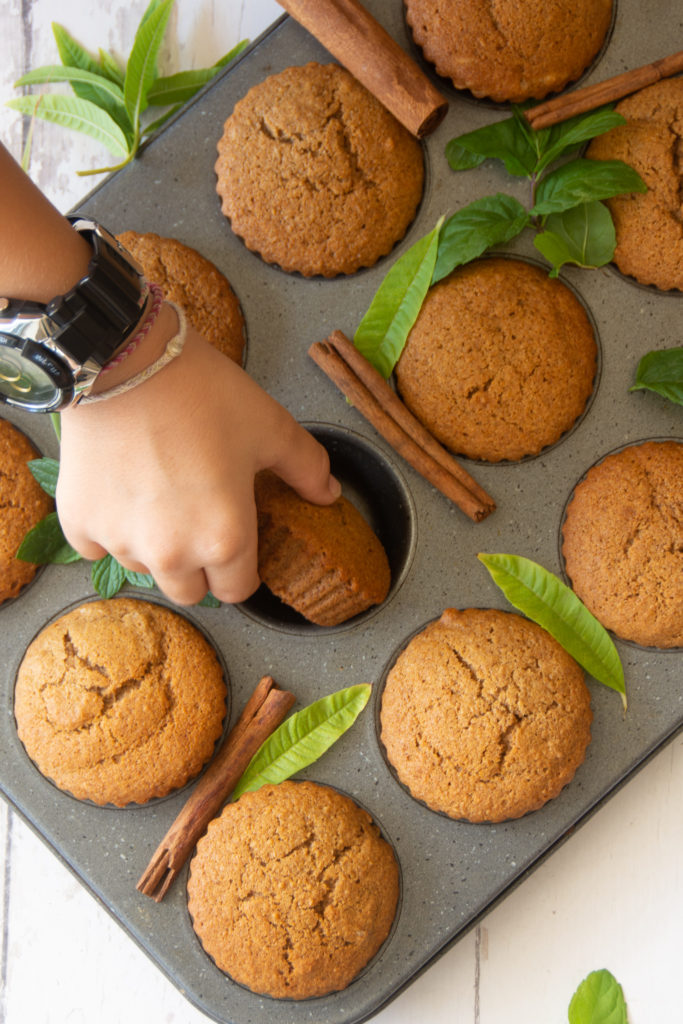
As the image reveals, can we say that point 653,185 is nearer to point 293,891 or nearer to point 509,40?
point 509,40

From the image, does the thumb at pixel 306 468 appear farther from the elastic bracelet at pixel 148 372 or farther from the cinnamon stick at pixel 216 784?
the cinnamon stick at pixel 216 784

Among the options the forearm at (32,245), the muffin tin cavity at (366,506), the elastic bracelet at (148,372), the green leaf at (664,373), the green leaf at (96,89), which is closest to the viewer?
the forearm at (32,245)

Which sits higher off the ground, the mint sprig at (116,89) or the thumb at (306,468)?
the mint sprig at (116,89)

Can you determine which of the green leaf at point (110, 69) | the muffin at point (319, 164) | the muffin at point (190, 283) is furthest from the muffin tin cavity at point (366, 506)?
the green leaf at point (110, 69)

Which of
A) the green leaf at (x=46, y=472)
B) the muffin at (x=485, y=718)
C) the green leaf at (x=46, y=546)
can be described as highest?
the green leaf at (x=46, y=472)

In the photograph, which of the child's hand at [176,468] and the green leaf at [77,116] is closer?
the child's hand at [176,468]

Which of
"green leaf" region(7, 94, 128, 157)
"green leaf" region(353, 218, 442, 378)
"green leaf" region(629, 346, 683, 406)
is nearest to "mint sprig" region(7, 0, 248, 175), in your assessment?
"green leaf" region(7, 94, 128, 157)

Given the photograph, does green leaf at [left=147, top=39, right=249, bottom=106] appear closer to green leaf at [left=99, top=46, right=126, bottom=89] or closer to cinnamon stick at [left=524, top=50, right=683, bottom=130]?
green leaf at [left=99, top=46, right=126, bottom=89]
